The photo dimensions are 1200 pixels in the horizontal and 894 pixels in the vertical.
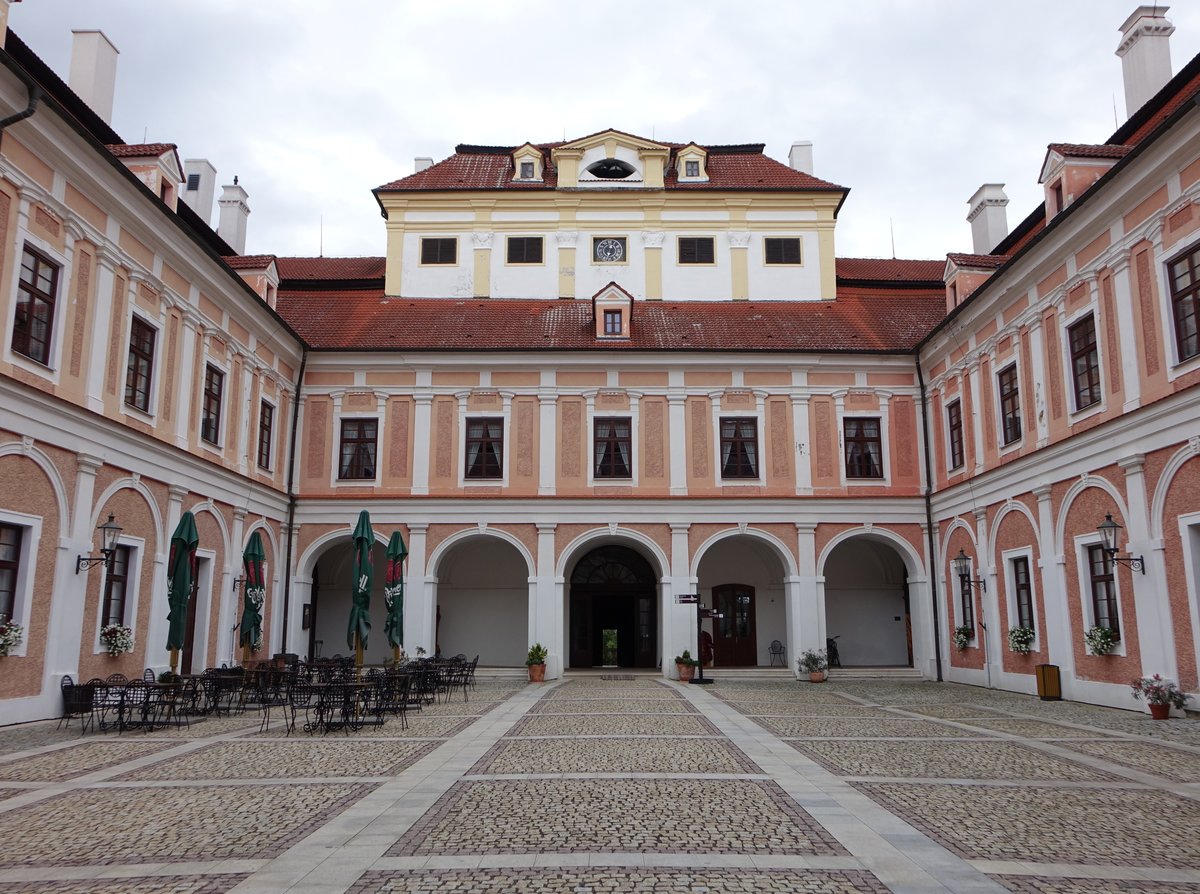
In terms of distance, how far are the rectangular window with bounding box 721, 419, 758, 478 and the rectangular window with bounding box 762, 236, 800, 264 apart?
6498 mm

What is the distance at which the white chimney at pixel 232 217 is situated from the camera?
Result: 2967 cm

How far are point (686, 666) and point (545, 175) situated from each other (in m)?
16.0

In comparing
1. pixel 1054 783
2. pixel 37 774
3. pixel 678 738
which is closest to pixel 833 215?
pixel 678 738

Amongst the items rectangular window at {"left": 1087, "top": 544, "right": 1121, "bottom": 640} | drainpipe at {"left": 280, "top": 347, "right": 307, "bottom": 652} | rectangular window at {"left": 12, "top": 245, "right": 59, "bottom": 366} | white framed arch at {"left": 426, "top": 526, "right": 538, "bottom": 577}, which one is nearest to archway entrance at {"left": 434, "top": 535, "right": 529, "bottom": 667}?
white framed arch at {"left": 426, "top": 526, "right": 538, "bottom": 577}

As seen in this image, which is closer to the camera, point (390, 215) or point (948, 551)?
point (948, 551)

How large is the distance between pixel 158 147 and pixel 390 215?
11.5 meters

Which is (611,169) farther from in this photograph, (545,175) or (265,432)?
(265,432)

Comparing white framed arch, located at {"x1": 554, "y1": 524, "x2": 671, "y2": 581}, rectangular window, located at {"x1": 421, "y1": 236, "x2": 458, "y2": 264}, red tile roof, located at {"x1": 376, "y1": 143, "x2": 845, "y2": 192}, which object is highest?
red tile roof, located at {"x1": 376, "y1": 143, "x2": 845, "y2": 192}

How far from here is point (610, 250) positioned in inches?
1124

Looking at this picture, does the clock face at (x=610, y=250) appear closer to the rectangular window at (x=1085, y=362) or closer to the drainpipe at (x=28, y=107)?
the rectangular window at (x=1085, y=362)

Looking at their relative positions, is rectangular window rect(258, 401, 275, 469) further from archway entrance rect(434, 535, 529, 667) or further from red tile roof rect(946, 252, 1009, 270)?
red tile roof rect(946, 252, 1009, 270)

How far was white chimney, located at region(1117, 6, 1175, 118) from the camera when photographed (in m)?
20.2

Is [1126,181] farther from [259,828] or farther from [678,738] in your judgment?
[259,828]

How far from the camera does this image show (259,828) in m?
6.91
